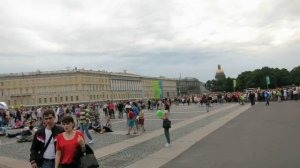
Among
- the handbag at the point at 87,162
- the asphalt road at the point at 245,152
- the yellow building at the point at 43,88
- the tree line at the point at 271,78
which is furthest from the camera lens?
the yellow building at the point at 43,88

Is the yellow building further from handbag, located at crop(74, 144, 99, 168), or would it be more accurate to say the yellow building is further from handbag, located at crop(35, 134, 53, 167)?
handbag, located at crop(74, 144, 99, 168)

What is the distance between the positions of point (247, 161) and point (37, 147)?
590cm

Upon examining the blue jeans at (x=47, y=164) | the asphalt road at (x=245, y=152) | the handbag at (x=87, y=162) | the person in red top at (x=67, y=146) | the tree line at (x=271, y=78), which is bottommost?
the asphalt road at (x=245, y=152)

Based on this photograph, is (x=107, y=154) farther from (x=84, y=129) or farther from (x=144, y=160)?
(x=84, y=129)

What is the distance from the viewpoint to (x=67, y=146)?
5094 millimetres

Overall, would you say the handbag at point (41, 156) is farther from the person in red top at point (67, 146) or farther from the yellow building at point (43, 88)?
the yellow building at point (43, 88)

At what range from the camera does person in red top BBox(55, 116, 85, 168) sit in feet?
16.7

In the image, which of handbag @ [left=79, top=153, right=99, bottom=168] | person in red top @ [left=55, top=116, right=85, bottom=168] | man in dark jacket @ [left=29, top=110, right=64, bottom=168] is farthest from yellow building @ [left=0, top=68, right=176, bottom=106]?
handbag @ [left=79, top=153, right=99, bottom=168]

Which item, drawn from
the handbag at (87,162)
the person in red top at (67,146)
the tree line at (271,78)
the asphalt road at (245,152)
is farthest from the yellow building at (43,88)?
the handbag at (87,162)

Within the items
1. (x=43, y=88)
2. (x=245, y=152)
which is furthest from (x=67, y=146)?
(x=43, y=88)

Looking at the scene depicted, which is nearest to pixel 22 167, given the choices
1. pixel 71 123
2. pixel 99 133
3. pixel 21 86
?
pixel 71 123

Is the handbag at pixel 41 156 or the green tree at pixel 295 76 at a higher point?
the green tree at pixel 295 76

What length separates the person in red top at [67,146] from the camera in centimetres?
509

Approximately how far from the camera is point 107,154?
12891 mm
